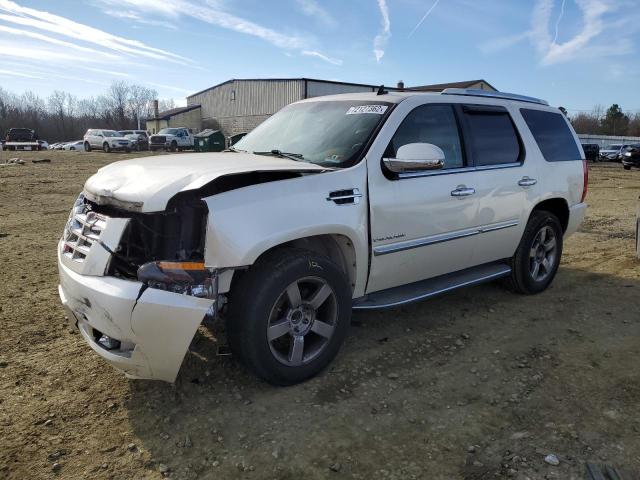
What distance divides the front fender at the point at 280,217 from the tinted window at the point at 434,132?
53 cm

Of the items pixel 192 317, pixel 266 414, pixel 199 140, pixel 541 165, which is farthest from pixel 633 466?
pixel 199 140

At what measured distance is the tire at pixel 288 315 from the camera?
2910 mm

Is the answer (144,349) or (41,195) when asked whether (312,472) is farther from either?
(41,195)

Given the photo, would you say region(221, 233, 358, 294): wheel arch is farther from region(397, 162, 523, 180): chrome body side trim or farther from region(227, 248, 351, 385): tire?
region(397, 162, 523, 180): chrome body side trim

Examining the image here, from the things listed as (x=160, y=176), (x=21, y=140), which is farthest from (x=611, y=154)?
(x=21, y=140)

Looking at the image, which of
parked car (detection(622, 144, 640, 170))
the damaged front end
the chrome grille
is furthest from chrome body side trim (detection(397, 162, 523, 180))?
parked car (detection(622, 144, 640, 170))

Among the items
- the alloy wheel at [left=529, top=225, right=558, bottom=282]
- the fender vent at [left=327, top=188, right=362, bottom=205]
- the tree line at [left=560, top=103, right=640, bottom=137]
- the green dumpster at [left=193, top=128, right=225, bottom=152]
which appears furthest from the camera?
the tree line at [left=560, top=103, right=640, bottom=137]

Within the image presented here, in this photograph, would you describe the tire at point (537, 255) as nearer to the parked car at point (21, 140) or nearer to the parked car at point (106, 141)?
the parked car at point (106, 141)

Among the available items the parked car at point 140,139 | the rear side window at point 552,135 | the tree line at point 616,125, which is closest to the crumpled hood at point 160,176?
the rear side window at point 552,135

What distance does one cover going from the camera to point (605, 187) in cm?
1778

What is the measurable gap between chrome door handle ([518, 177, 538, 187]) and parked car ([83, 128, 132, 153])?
117ft

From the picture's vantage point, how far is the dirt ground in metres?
2.55

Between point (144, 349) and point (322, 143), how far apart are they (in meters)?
1.98

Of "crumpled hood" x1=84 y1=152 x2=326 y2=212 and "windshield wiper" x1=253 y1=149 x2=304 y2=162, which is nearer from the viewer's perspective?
"crumpled hood" x1=84 y1=152 x2=326 y2=212
